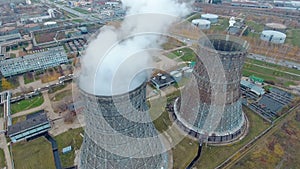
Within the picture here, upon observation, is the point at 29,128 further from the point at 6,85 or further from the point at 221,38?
the point at 221,38

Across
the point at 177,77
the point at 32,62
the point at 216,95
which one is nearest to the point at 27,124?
the point at 32,62

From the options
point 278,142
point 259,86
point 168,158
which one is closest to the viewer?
point 168,158

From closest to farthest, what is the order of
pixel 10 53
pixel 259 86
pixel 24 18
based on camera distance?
pixel 259 86, pixel 10 53, pixel 24 18

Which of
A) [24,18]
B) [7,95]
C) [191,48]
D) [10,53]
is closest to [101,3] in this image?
[24,18]

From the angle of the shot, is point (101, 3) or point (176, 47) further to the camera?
point (101, 3)

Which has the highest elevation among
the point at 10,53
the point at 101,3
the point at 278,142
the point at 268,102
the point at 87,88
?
the point at 101,3

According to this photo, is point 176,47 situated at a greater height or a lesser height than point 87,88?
lesser

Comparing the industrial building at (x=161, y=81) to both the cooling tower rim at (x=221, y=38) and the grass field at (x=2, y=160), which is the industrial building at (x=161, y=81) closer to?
the cooling tower rim at (x=221, y=38)

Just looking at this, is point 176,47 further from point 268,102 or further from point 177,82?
point 268,102
